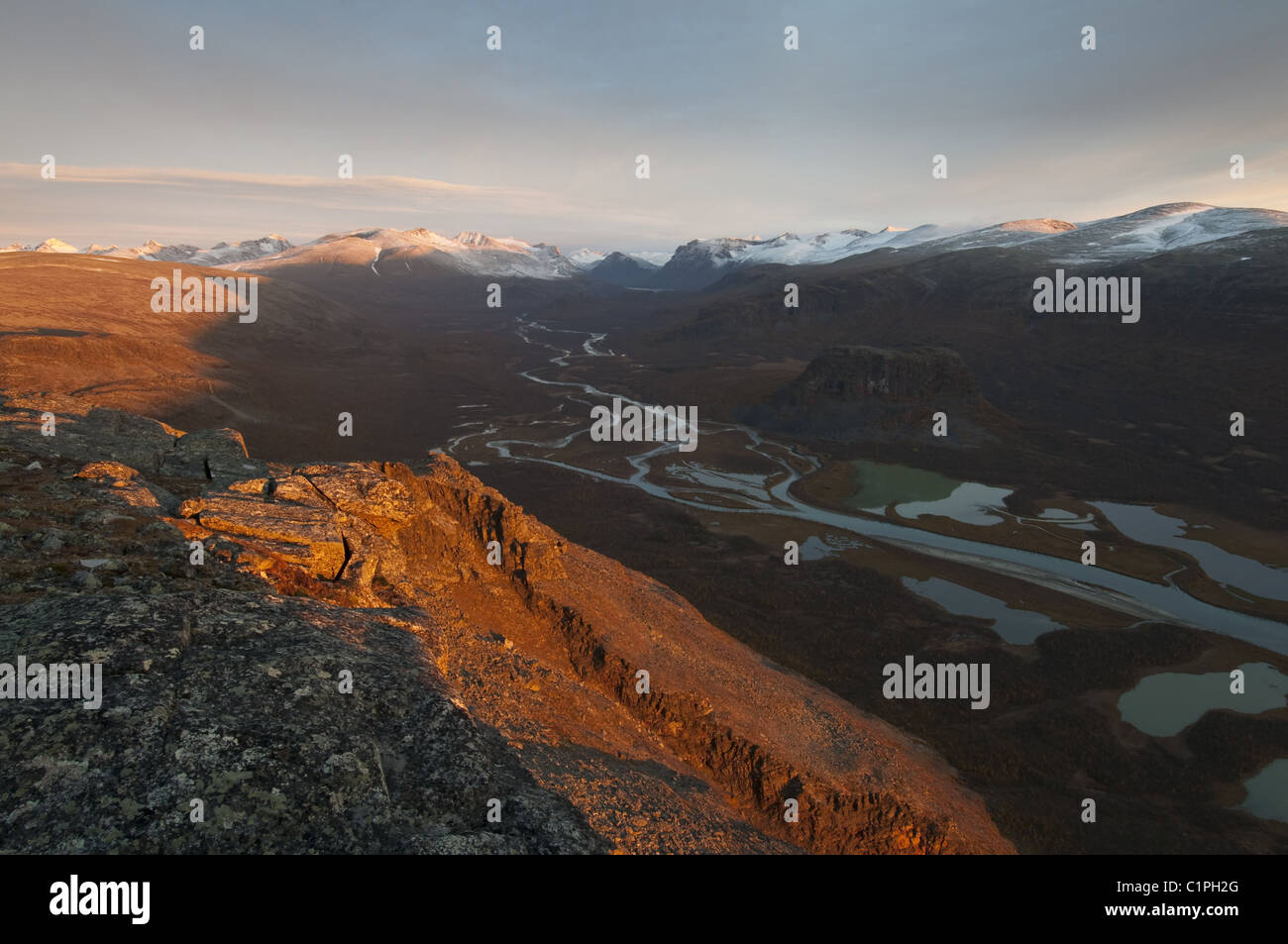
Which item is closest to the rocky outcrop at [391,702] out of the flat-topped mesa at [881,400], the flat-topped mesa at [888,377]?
the flat-topped mesa at [881,400]


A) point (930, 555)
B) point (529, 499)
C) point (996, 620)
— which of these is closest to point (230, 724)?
point (996, 620)

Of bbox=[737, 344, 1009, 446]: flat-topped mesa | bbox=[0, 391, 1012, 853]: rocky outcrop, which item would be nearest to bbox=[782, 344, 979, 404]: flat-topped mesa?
bbox=[737, 344, 1009, 446]: flat-topped mesa

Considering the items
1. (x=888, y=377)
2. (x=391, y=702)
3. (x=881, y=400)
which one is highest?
(x=888, y=377)

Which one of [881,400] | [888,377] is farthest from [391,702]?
[888,377]

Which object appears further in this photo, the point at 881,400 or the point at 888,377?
the point at 888,377

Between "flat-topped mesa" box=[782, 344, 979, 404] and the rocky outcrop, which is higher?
"flat-topped mesa" box=[782, 344, 979, 404]

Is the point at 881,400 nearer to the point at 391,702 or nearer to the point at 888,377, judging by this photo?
the point at 888,377

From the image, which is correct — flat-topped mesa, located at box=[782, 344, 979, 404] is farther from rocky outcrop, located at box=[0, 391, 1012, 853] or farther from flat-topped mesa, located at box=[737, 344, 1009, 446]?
rocky outcrop, located at box=[0, 391, 1012, 853]

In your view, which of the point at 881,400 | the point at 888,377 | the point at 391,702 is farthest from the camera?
the point at 888,377

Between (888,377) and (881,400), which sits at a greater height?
(888,377)
